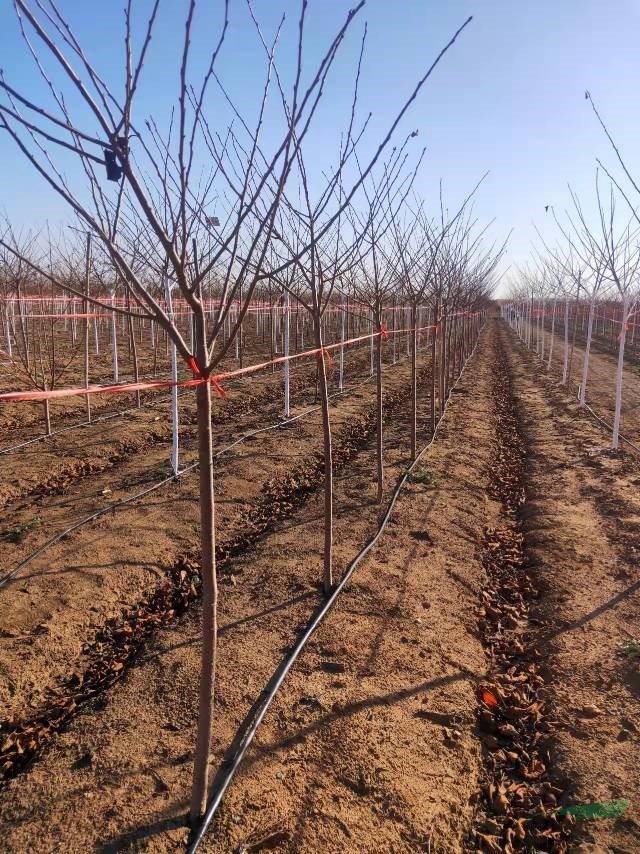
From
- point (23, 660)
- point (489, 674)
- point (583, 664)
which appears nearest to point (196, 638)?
point (23, 660)

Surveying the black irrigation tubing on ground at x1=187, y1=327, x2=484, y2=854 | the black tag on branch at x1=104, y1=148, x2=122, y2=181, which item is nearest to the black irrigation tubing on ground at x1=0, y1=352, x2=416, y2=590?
the black irrigation tubing on ground at x1=187, y1=327, x2=484, y2=854

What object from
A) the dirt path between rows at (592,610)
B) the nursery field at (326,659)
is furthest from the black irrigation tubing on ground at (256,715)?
the dirt path between rows at (592,610)

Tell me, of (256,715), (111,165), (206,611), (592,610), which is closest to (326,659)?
(256,715)

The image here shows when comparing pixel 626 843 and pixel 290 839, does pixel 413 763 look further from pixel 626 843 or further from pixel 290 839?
pixel 626 843

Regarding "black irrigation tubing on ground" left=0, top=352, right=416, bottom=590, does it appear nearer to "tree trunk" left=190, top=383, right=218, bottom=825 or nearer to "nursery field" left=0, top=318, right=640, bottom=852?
"nursery field" left=0, top=318, right=640, bottom=852

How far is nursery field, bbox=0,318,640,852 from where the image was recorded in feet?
7.45

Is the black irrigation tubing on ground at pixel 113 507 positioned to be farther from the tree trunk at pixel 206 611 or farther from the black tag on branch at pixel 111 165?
the black tag on branch at pixel 111 165

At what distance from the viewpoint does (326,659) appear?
3213 mm

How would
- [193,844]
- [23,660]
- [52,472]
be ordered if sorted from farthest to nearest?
[52,472]
[23,660]
[193,844]

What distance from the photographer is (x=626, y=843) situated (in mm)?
2203

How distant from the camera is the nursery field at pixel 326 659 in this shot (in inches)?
89.4

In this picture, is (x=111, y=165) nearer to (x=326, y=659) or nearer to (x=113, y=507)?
(x=326, y=659)

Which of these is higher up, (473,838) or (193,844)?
(193,844)

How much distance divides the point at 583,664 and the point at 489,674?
55cm
